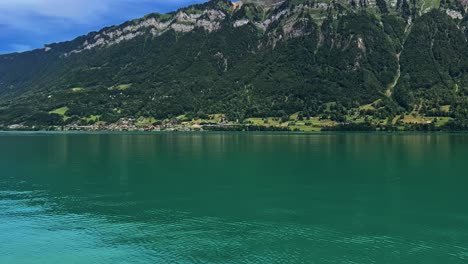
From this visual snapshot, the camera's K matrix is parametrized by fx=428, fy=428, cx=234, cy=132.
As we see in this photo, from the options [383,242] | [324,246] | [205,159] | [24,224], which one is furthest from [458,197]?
[205,159]

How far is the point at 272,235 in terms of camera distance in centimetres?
4075

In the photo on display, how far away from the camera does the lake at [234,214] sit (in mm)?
36000

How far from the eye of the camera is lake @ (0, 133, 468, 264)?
118 feet

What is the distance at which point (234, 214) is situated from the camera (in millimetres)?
49438

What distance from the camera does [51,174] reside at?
3295 inches

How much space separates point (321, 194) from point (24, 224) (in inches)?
1529

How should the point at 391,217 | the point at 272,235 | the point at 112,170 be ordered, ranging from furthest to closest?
the point at 112,170 → the point at 391,217 → the point at 272,235

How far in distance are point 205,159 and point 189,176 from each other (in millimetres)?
29360

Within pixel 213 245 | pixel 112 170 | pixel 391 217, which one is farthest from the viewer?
pixel 112 170

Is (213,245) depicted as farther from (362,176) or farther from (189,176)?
(362,176)

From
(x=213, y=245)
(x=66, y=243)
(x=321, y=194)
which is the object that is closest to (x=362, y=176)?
(x=321, y=194)

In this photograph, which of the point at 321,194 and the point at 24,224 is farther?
the point at 321,194

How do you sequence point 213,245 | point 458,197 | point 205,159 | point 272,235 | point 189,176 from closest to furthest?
1. point 213,245
2. point 272,235
3. point 458,197
4. point 189,176
5. point 205,159

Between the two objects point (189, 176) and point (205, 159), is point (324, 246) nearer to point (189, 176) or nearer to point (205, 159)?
point (189, 176)
